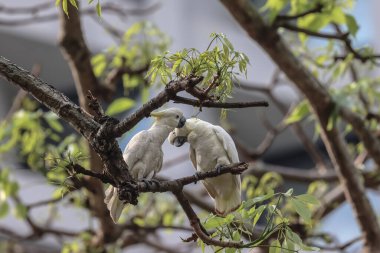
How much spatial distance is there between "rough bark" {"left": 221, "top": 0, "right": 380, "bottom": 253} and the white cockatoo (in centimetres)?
58

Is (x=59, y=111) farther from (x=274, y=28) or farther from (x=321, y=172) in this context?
(x=321, y=172)

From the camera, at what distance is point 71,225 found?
388cm

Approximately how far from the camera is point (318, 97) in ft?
4.90

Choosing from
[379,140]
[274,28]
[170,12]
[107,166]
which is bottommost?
[107,166]

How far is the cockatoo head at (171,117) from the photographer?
0.81 m

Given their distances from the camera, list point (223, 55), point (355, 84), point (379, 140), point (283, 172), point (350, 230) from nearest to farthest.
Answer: point (223, 55) < point (355, 84) < point (379, 140) < point (283, 172) < point (350, 230)

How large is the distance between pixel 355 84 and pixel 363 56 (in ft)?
0.44

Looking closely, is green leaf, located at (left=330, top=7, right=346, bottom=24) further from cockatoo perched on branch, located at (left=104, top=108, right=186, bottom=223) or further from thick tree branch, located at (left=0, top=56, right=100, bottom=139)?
thick tree branch, located at (left=0, top=56, right=100, bottom=139)

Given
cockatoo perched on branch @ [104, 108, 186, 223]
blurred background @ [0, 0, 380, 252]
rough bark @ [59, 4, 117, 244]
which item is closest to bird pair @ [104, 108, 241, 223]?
cockatoo perched on branch @ [104, 108, 186, 223]

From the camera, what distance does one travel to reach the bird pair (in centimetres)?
82

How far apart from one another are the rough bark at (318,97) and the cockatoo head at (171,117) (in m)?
0.61

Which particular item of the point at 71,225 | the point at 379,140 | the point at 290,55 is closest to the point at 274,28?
the point at 290,55

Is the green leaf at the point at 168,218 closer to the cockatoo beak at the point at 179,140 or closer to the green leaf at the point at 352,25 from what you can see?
the green leaf at the point at 352,25

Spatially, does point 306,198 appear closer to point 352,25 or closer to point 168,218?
point 352,25
